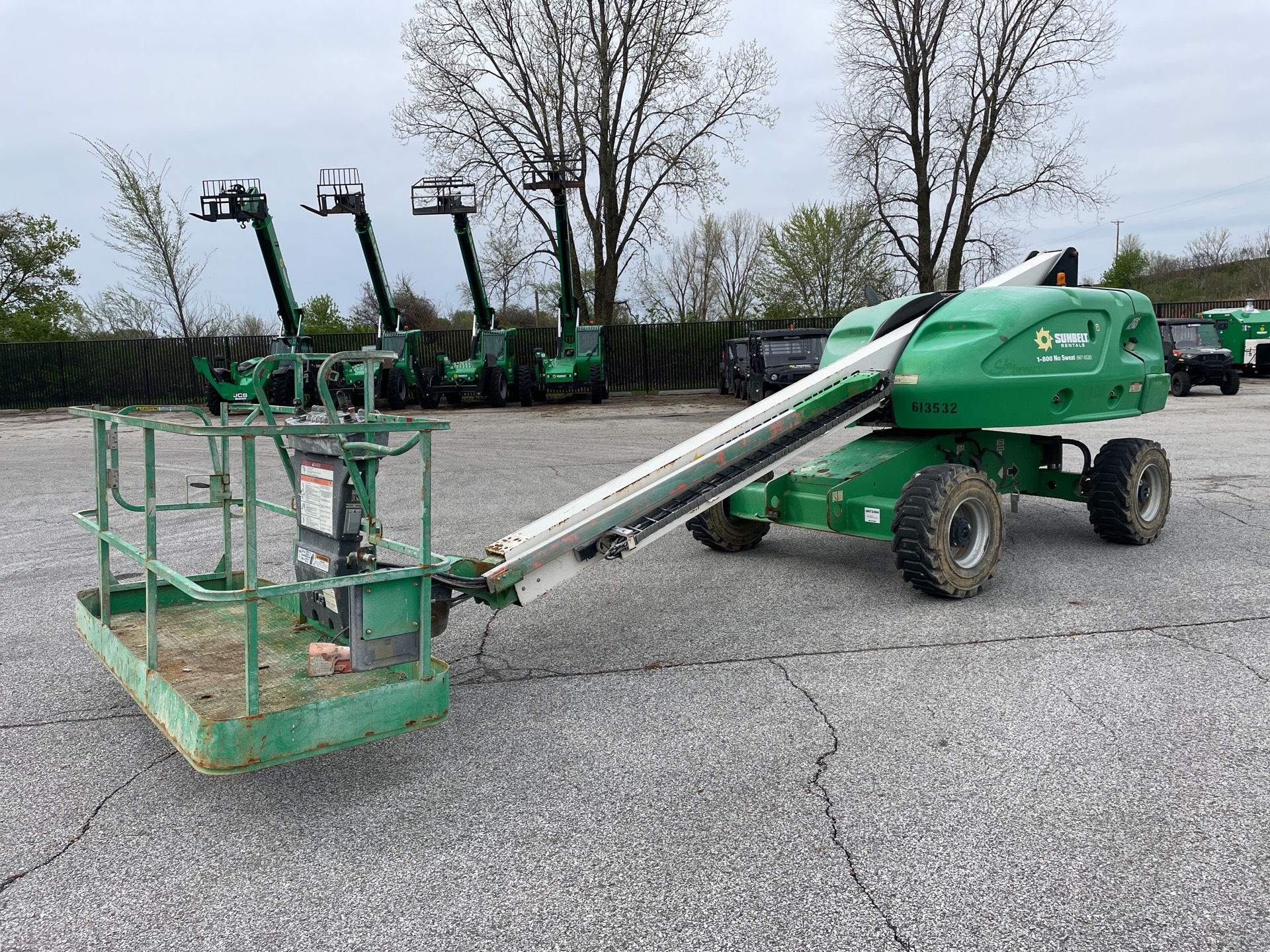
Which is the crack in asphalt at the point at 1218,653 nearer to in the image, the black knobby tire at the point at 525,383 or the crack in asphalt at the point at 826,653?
the crack in asphalt at the point at 826,653

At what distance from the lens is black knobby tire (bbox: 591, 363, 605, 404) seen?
89.6ft

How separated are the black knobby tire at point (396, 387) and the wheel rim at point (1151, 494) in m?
20.5

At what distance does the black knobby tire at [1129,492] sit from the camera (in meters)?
7.39

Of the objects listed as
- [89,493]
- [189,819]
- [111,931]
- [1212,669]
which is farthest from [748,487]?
[89,493]

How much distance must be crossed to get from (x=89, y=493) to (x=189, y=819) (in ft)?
30.9

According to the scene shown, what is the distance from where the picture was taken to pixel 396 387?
84.3ft

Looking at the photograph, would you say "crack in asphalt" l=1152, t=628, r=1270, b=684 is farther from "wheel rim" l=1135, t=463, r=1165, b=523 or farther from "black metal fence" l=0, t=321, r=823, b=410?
"black metal fence" l=0, t=321, r=823, b=410

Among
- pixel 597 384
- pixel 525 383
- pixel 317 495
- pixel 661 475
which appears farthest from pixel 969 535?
pixel 597 384

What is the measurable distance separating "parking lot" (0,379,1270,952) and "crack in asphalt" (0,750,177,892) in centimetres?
2

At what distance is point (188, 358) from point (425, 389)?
1113 cm

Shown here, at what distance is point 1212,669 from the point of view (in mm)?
4766

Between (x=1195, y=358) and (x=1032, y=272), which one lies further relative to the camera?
(x=1195, y=358)

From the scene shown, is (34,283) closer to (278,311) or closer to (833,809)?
(278,311)

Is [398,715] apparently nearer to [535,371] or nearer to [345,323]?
[535,371]
